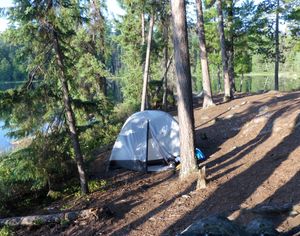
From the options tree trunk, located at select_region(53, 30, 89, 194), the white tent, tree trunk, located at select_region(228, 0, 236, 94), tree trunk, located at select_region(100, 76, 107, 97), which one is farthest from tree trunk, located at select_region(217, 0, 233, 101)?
tree trunk, located at select_region(53, 30, 89, 194)

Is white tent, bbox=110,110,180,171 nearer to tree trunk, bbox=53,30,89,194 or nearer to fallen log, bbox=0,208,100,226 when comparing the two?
tree trunk, bbox=53,30,89,194

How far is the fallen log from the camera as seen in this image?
7.35 m

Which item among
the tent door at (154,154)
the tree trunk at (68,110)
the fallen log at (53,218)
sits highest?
the tree trunk at (68,110)

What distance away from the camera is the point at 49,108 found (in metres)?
9.21

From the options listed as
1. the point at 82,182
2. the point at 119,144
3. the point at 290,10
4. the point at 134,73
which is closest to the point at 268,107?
the point at 119,144

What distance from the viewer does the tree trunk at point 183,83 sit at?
8.18 metres

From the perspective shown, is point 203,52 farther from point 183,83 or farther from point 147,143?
point 183,83

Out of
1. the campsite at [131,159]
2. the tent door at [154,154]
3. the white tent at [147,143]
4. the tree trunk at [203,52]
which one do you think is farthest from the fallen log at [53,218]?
the tree trunk at [203,52]

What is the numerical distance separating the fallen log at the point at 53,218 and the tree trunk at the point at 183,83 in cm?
259

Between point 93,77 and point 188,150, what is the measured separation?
34.2 feet

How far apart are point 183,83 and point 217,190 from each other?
259cm

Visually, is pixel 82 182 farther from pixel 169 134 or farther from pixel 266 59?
pixel 266 59

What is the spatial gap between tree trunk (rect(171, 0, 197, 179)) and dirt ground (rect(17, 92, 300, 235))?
2.25 ft

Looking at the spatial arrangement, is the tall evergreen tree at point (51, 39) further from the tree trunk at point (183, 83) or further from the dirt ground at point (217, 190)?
the tree trunk at point (183, 83)
